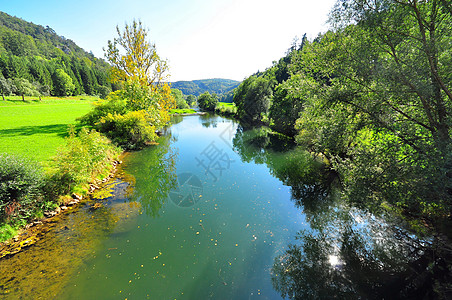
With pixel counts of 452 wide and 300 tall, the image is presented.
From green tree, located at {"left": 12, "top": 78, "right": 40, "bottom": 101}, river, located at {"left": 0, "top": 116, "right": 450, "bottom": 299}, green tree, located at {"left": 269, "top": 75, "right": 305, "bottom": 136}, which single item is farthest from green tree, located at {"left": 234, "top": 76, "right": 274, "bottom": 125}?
green tree, located at {"left": 12, "top": 78, "right": 40, "bottom": 101}

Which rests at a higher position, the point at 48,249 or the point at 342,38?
the point at 342,38

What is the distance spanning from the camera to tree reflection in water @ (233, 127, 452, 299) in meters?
5.61

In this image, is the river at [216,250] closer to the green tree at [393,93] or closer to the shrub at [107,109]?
the green tree at [393,93]

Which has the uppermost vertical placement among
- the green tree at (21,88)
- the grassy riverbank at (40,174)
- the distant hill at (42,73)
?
the distant hill at (42,73)

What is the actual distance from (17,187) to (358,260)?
14.2 metres

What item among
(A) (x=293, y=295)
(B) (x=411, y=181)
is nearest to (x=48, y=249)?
(A) (x=293, y=295)

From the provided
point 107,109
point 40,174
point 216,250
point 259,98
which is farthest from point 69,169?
point 259,98

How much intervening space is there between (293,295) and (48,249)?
9.24 meters

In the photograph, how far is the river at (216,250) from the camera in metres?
5.47

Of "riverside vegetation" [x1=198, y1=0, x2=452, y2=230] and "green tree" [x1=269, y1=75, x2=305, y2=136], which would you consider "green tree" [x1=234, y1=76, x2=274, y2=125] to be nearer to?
"green tree" [x1=269, y1=75, x2=305, y2=136]

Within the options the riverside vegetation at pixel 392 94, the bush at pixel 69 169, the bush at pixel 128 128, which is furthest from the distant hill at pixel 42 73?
the riverside vegetation at pixel 392 94

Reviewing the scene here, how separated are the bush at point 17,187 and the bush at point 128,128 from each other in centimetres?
1176

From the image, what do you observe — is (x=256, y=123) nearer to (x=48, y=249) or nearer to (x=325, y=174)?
(x=325, y=174)

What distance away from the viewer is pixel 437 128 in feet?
20.4
